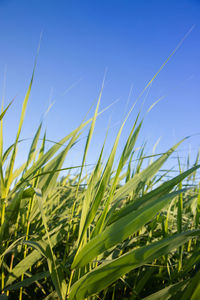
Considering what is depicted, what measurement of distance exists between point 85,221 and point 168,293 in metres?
0.27

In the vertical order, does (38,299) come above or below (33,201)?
below

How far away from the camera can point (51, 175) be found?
0.83m

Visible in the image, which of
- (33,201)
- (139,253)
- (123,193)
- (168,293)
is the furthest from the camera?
(33,201)

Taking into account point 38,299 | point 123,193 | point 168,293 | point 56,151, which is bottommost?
point 38,299

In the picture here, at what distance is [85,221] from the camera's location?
1.93 ft

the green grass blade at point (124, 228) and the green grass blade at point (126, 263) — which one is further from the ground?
the green grass blade at point (124, 228)

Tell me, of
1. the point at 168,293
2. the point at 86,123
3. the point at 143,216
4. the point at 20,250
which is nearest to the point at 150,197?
the point at 143,216

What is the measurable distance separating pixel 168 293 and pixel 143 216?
0.78ft

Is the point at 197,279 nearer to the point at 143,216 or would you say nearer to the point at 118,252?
the point at 143,216

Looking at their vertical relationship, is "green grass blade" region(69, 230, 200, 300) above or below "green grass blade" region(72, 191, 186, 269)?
below

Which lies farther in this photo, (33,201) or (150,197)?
(33,201)

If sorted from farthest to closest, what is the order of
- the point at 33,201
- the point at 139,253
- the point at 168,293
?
the point at 33,201, the point at 168,293, the point at 139,253

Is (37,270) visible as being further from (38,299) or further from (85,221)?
(85,221)

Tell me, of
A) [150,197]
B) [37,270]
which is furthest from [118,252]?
[150,197]
